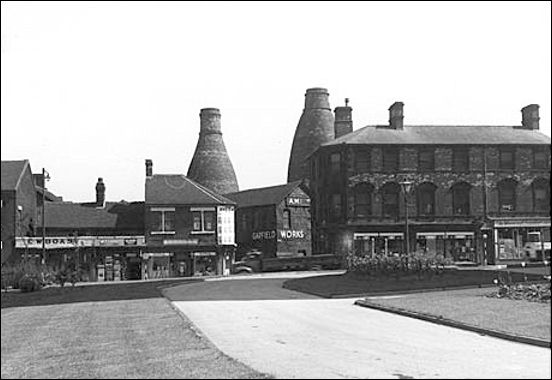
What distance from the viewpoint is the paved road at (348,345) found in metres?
7.14

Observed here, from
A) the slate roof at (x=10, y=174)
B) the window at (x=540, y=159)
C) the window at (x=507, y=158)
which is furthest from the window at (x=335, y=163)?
the slate roof at (x=10, y=174)

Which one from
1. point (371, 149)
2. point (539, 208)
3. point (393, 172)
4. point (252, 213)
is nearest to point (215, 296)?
point (371, 149)

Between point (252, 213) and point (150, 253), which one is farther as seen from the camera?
point (252, 213)

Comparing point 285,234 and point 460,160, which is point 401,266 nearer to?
point 460,160

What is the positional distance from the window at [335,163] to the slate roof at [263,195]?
15965 millimetres

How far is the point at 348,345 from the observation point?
29.1 ft

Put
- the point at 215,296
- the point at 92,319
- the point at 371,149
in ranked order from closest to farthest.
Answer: the point at 92,319 → the point at 371,149 → the point at 215,296

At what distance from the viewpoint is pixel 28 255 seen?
6.42m

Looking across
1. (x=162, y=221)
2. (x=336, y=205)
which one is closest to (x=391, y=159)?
(x=336, y=205)

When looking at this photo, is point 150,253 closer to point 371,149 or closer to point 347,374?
point 371,149

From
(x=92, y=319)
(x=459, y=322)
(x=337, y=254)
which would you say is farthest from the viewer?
(x=337, y=254)

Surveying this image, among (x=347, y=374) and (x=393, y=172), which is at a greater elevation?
(x=393, y=172)

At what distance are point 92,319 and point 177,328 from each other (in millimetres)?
1503

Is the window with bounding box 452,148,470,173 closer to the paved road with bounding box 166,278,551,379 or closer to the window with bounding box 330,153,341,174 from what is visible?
the paved road with bounding box 166,278,551,379
